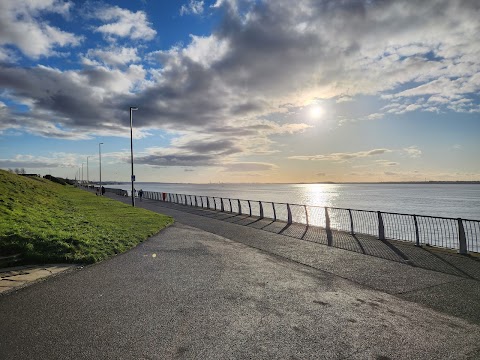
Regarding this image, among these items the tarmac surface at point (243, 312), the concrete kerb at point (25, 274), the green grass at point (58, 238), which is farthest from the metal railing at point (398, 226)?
the concrete kerb at point (25, 274)

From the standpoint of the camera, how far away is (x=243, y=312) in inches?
227

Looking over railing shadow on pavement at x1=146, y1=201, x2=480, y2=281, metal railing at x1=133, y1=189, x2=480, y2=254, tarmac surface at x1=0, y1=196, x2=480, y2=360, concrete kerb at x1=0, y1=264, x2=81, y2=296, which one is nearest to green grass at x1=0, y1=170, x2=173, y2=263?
concrete kerb at x1=0, y1=264, x2=81, y2=296

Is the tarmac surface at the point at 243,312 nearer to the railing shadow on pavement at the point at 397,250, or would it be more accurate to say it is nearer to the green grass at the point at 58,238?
the railing shadow on pavement at the point at 397,250

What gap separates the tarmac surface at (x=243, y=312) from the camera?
4.49 metres

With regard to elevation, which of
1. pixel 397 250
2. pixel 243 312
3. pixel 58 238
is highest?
pixel 58 238

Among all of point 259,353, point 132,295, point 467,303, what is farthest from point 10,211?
point 467,303

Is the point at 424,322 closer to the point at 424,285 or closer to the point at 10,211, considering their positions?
the point at 424,285

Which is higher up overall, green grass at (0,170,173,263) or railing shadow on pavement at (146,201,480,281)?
green grass at (0,170,173,263)

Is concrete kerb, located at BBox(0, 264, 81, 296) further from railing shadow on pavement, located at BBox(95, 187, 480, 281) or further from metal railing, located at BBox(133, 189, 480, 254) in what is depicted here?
metal railing, located at BBox(133, 189, 480, 254)

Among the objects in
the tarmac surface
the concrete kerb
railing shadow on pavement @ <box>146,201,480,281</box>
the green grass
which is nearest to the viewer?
the tarmac surface

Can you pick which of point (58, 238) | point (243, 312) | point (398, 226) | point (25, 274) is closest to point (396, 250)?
point (243, 312)

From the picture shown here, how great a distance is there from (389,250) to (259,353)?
8332 mm

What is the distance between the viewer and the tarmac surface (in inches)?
177

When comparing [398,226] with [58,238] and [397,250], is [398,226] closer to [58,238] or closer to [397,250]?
[397,250]
